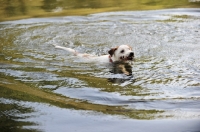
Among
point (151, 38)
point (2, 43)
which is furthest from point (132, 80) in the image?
point (2, 43)

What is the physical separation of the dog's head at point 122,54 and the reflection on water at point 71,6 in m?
6.75

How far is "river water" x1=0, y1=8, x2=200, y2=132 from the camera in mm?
5480

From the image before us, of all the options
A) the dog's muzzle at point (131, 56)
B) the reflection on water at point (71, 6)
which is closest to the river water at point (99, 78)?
the dog's muzzle at point (131, 56)

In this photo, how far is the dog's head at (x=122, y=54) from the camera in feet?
29.6

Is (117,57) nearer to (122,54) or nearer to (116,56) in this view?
(116,56)

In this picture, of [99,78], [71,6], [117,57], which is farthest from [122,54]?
[71,6]

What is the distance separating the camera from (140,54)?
31.4ft

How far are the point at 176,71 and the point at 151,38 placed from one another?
10.4 ft

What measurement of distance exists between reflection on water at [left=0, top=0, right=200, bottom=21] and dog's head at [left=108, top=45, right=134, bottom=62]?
6.75m

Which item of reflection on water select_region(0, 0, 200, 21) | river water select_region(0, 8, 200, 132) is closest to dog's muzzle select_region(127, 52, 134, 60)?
river water select_region(0, 8, 200, 132)

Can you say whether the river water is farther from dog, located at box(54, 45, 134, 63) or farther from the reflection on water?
the reflection on water

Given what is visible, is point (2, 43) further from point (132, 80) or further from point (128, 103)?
point (128, 103)

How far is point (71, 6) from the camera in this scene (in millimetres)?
18219

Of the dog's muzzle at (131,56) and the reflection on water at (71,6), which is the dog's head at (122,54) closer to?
the dog's muzzle at (131,56)
